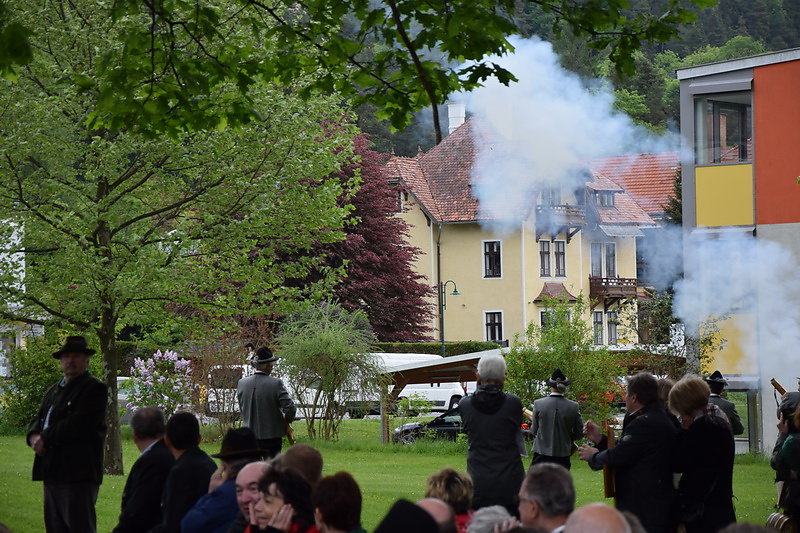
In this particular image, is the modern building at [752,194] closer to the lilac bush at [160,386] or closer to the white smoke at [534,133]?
the lilac bush at [160,386]

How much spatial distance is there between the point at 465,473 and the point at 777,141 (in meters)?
19.7

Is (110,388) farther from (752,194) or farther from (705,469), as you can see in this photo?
(752,194)

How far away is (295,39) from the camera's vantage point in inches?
387

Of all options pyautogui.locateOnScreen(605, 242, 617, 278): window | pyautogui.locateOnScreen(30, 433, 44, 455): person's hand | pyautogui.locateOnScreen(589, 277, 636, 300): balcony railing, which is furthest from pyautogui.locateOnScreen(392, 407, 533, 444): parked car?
pyautogui.locateOnScreen(605, 242, 617, 278): window

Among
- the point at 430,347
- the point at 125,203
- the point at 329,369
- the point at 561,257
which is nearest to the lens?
the point at 125,203

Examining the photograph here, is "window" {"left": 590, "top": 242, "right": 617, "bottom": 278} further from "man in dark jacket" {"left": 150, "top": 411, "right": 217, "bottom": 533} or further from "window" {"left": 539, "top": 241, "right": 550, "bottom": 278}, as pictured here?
"man in dark jacket" {"left": 150, "top": 411, "right": 217, "bottom": 533}

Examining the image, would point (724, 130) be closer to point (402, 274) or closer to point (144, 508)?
point (144, 508)

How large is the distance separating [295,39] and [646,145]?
5281cm

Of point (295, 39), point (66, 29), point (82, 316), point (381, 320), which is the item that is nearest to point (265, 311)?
point (82, 316)

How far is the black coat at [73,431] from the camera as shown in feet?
30.4

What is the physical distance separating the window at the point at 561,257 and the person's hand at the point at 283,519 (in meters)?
A: 52.1

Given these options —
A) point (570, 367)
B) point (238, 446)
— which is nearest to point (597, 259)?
point (570, 367)

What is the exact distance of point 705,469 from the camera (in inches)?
300

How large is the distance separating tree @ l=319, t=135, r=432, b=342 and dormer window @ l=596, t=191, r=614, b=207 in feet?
43.5
